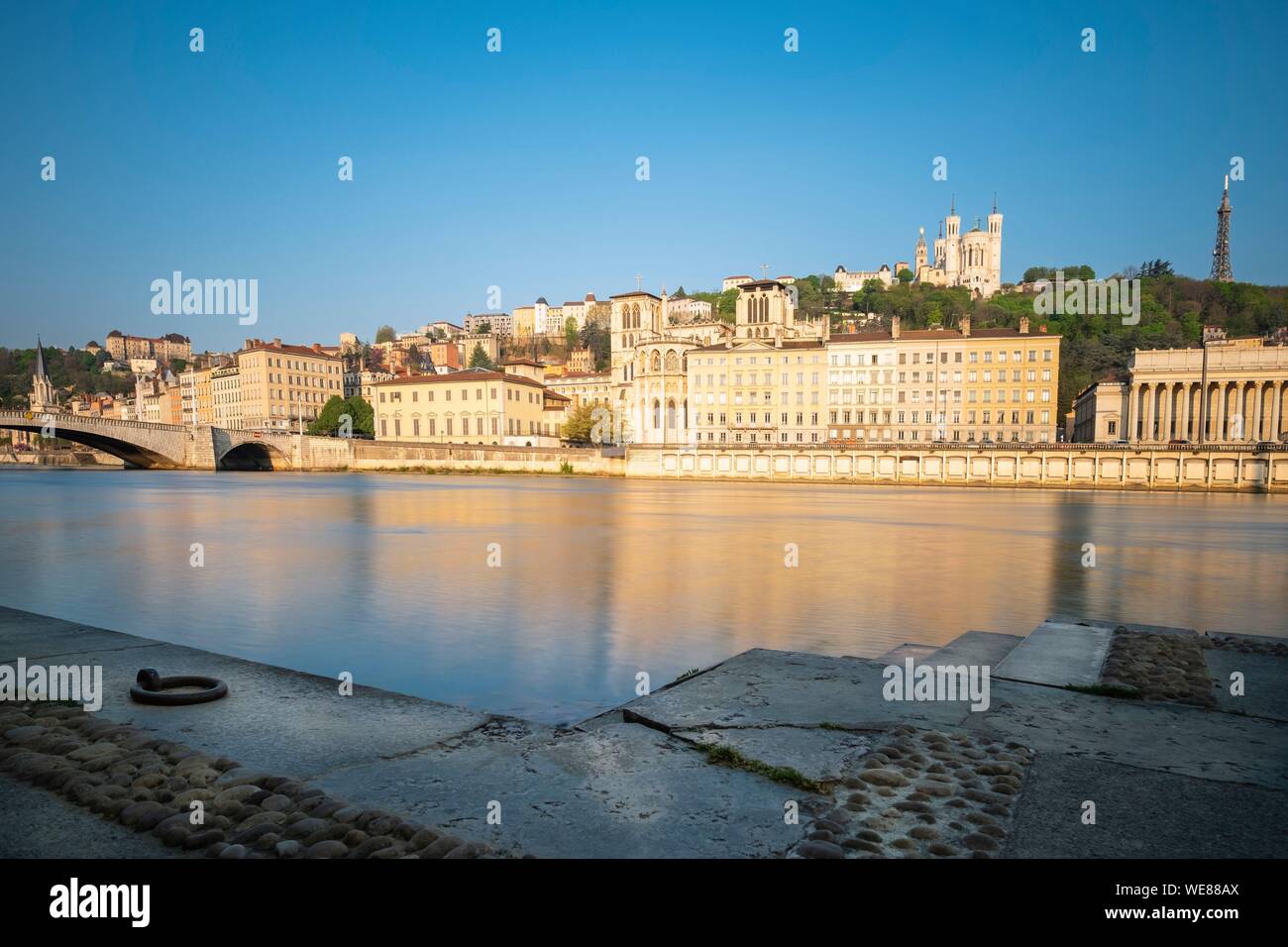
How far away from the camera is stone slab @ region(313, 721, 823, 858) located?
341cm

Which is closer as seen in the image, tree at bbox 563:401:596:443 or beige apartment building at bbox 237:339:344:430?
tree at bbox 563:401:596:443

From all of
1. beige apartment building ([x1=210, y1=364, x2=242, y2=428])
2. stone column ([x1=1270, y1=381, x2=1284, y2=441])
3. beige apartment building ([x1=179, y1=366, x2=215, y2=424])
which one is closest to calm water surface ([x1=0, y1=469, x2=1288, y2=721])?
stone column ([x1=1270, y1=381, x2=1284, y2=441])

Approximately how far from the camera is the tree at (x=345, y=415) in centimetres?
10262

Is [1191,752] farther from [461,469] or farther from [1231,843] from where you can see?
[461,469]

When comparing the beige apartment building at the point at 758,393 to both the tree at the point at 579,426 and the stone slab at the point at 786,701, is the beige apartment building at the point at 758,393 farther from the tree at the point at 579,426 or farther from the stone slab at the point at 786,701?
the stone slab at the point at 786,701

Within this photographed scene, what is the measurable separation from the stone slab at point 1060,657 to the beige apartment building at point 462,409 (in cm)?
9247

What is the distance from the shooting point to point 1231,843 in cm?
335

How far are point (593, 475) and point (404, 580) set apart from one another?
230 feet

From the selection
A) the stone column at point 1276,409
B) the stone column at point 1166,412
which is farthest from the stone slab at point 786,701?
the stone column at point 1276,409

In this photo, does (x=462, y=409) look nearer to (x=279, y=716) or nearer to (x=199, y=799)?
(x=279, y=716)

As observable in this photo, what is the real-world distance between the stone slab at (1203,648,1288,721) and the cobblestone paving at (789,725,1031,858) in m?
2.23

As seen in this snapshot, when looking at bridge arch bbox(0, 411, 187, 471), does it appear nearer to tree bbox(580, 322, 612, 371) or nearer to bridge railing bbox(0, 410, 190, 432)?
bridge railing bbox(0, 410, 190, 432)

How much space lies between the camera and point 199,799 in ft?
12.3
